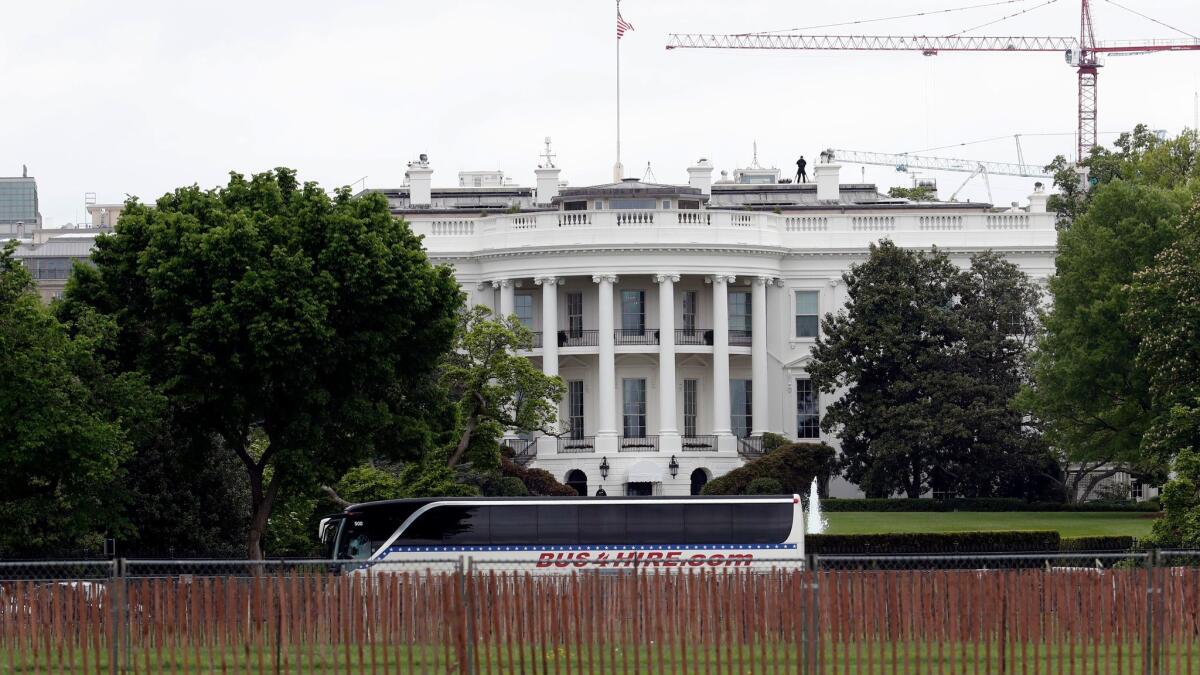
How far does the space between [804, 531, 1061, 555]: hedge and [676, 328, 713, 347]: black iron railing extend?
33680mm

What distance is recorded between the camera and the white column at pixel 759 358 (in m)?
86.4

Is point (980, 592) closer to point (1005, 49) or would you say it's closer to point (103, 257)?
point (103, 257)

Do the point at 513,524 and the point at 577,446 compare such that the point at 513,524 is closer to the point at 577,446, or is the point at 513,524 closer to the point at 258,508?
the point at 258,508

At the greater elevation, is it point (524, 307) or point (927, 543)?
point (524, 307)

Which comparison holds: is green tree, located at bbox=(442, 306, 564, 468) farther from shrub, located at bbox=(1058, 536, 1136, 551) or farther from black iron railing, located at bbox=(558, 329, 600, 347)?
shrub, located at bbox=(1058, 536, 1136, 551)

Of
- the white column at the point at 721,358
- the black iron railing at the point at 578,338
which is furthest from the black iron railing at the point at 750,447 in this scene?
the black iron railing at the point at 578,338

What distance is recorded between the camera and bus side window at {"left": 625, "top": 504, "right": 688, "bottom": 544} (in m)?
45.3

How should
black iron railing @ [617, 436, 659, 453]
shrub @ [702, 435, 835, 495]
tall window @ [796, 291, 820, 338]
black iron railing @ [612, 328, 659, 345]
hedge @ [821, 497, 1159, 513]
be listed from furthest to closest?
tall window @ [796, 291, 820, 338]
black iron railing @ [612, 328, 659, 345]
black iron railing @ [617, 436, 659, 453]
shrub @ [702, 435, 835, 495]
hedge @ [821, 497, 1159, 513]

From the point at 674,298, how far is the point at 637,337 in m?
2.28

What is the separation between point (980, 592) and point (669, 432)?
5726 centimetres

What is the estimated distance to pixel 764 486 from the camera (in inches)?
2960

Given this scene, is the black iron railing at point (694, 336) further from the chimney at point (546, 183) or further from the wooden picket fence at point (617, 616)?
the wooden picket fence at point (617, 616)

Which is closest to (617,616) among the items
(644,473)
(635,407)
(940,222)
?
(644,473)

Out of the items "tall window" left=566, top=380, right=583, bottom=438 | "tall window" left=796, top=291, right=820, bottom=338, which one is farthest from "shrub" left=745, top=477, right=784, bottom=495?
"tall window" left=796, top=291, right=820, bottom=338
